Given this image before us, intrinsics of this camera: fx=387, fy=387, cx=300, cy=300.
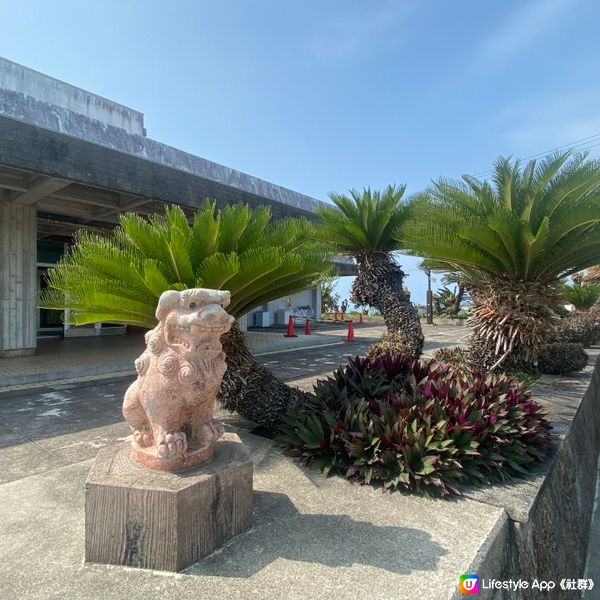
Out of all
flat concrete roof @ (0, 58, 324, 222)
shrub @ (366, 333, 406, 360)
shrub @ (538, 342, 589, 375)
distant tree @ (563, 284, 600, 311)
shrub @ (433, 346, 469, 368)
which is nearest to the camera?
flat concrete roof @ (0, 58, 324, 222)

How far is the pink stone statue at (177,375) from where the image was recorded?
2498mm

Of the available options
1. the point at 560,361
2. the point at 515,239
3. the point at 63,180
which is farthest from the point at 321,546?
the point at 63,180

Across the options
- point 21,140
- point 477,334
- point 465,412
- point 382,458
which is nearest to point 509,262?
point 477,334

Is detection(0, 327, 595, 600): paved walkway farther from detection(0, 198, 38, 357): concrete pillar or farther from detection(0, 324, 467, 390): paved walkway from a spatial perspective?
detection(0, 198, 38, 357): concrete pillar

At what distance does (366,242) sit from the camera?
7.88 meters

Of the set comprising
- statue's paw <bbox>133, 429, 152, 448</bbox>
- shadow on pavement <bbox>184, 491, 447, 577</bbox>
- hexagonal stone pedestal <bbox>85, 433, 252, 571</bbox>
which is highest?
statue's paw <bbox>133, 429, 152, 448</bbox>

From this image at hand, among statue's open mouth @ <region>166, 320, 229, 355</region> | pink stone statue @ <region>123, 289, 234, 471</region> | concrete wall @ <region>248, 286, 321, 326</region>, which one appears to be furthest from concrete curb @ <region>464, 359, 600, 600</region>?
concrete wall @ <region>248, 286, 321, 326</region>

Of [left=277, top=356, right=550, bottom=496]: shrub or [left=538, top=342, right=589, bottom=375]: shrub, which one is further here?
[left=538, top=342, right=589, bottom=375]: shrub

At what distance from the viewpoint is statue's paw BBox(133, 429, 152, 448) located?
2.69 meters

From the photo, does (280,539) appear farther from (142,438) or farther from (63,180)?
(63,180)

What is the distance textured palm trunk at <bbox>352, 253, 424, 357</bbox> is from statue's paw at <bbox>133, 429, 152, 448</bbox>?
5798 millimetres

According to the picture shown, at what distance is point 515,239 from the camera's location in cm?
580

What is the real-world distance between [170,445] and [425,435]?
233 centimetres

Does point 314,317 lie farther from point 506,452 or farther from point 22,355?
point 506,452
